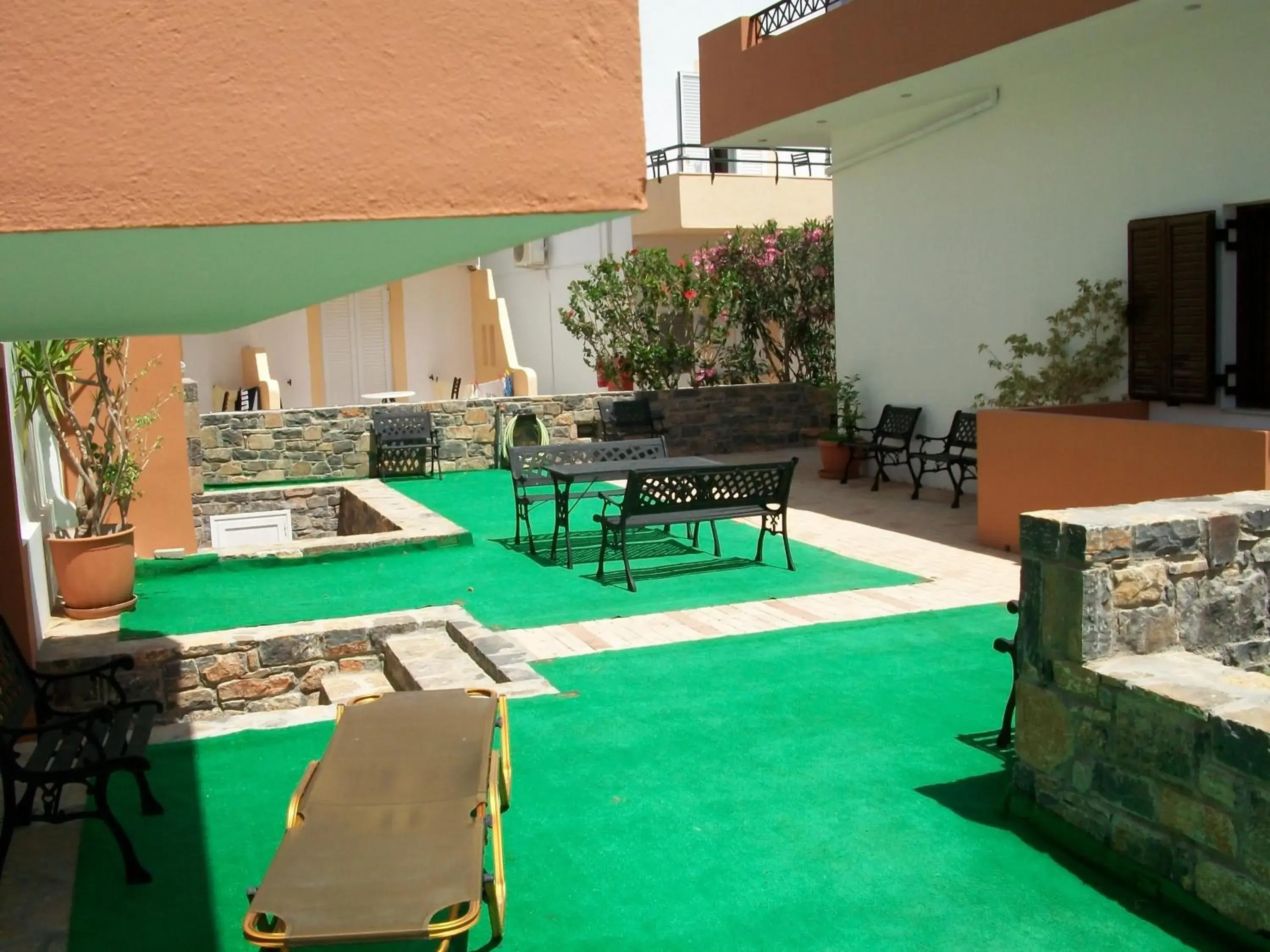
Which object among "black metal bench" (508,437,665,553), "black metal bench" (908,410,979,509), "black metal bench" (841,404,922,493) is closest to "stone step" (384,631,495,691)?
"black metal bench" (508,437,665,553)

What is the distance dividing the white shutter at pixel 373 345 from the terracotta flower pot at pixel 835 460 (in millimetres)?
12332

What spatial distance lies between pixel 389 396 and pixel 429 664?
49.5 feet

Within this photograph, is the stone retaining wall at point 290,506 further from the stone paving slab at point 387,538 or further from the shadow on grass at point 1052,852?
the shadow on grass at point 1052,852

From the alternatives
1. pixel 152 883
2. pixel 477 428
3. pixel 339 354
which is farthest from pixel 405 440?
pixel 152 883

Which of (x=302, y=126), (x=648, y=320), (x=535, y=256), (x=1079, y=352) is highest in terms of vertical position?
(x=535, y=256)

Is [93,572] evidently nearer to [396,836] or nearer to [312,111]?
[396,836]

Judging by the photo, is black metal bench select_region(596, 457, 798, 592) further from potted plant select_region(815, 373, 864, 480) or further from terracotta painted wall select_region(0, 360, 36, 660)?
potted plant select_region(815, 373, 864, 480)

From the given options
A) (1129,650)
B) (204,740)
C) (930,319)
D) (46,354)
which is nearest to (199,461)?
(46,354)

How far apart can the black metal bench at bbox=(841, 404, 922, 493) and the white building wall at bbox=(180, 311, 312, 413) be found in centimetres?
1214

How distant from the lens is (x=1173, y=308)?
10.0 m

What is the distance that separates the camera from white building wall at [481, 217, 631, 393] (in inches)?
918

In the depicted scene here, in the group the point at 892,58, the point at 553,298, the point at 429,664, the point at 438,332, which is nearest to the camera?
the point at 429,664

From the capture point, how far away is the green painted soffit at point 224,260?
200 cm

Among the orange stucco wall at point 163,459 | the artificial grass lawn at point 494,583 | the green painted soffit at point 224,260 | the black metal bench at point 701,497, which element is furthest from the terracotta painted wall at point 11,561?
the black metal bench at point 701,497
